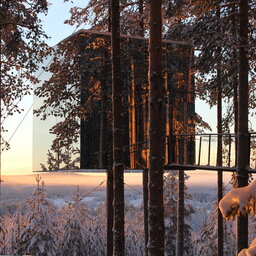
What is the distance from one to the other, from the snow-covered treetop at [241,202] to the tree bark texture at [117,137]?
6.42 m

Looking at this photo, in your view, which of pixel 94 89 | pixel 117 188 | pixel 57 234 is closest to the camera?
pixel 117 188

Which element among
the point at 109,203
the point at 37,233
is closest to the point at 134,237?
the point at 37,233

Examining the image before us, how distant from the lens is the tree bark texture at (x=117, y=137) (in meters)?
12.8

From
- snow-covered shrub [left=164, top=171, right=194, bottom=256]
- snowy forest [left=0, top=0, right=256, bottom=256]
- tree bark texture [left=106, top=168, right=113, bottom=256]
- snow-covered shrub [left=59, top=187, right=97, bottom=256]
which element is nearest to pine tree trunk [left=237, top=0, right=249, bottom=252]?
snowy forest [left=0, top=0, right=256, bottom=256]

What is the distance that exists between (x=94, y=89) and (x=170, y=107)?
2.52 meters

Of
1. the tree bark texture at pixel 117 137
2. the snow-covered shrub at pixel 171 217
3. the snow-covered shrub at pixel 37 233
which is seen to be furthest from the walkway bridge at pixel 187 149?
the snow-covered shrub at pixel 171 217

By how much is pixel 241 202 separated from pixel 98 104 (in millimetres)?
9951

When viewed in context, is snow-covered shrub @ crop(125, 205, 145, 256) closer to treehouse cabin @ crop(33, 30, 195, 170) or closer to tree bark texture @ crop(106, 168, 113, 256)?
tree bark texture @ crop(106, 168, 113, 256)

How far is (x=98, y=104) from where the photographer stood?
52.1ft

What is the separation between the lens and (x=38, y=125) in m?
16.9

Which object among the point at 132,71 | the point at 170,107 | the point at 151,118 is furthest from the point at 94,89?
the point at 151,118

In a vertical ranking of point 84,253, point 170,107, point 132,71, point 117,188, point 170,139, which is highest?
point 132,71

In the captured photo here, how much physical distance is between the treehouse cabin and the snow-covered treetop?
9.10 m

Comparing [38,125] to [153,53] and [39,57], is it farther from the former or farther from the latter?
[153,53]
